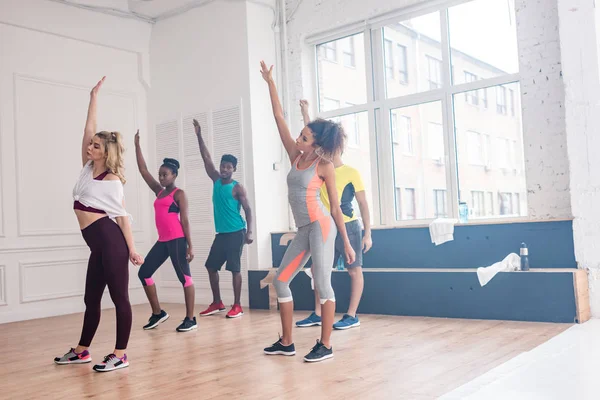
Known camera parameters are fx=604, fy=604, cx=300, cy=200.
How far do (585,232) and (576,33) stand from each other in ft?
4.90

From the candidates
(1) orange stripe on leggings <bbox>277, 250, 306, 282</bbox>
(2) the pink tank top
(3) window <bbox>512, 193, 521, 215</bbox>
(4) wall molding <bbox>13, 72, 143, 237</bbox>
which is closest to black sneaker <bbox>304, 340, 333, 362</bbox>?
(1) orange stripe on leggings <bbox>277, 250, 306, 282</bbox>

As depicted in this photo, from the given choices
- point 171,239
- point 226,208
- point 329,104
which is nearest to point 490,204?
point 329,104

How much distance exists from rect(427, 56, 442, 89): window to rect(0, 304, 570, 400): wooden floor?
93.5 inches

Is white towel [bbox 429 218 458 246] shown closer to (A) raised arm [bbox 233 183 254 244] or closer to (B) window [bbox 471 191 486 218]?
(B) window [bbox 471 191 486 218]

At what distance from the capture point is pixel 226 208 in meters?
5.44

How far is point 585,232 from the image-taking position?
14.9 feet

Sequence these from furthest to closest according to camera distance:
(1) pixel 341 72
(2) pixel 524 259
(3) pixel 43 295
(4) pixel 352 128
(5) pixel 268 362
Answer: (1) pixel 341 72
(4) pixel 352 128
(3) pixel 43 295
(2) pixel 524 259
(5) pixel 268 362

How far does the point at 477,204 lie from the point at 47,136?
442 cm

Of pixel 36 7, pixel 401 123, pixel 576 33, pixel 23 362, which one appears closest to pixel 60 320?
pixel 23 362

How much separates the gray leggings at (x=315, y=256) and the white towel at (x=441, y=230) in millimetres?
2109

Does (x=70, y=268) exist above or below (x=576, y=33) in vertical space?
below

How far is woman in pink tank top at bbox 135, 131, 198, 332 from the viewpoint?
15.7 ft

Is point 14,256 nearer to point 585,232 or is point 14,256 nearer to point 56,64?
point 56,64

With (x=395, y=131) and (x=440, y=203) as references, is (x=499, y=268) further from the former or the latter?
(x=395, y=131)
